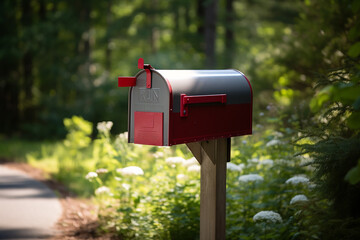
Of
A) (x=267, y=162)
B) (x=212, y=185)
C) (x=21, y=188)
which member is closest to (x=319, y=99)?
(x=212, y=185)

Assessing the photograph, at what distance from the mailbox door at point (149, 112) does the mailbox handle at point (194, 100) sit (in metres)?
0.12

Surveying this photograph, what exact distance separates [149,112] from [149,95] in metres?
0.11

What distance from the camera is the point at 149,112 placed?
3176mm

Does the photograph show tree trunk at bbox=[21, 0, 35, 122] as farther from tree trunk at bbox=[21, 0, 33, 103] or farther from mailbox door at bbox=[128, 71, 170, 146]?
mailbox door at bbox=[128, 71, 170, 146]

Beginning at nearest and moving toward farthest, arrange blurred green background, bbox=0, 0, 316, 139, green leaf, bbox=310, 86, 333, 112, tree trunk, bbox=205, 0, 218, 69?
green leaf, bbox=310, 86, 333, 112, tree trunk, bbox=205, 0, 218, 69, blurred green background, bbox=0, 0, 316, 139

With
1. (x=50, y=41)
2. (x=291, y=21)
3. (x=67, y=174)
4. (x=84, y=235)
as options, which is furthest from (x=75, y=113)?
(x=84, y=235)

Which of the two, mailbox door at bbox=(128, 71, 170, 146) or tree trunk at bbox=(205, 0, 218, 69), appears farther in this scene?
tree trunk at bbox=(205, 0, 218, 69)

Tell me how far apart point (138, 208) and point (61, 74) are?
1082cm

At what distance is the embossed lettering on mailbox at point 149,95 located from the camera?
123 inches

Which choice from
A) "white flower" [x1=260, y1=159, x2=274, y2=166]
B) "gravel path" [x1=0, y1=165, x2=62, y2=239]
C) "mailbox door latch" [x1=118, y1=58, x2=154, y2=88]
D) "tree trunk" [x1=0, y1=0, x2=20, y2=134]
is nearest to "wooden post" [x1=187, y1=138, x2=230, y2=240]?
"mailbox door latch" [x1=118, y1=58, x2=154, y2=88]

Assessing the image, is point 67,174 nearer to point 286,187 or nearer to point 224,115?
point 286,187

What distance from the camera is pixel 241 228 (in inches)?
169

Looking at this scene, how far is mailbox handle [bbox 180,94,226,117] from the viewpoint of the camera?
123 inches

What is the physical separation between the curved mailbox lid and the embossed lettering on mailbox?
0.40 ft
